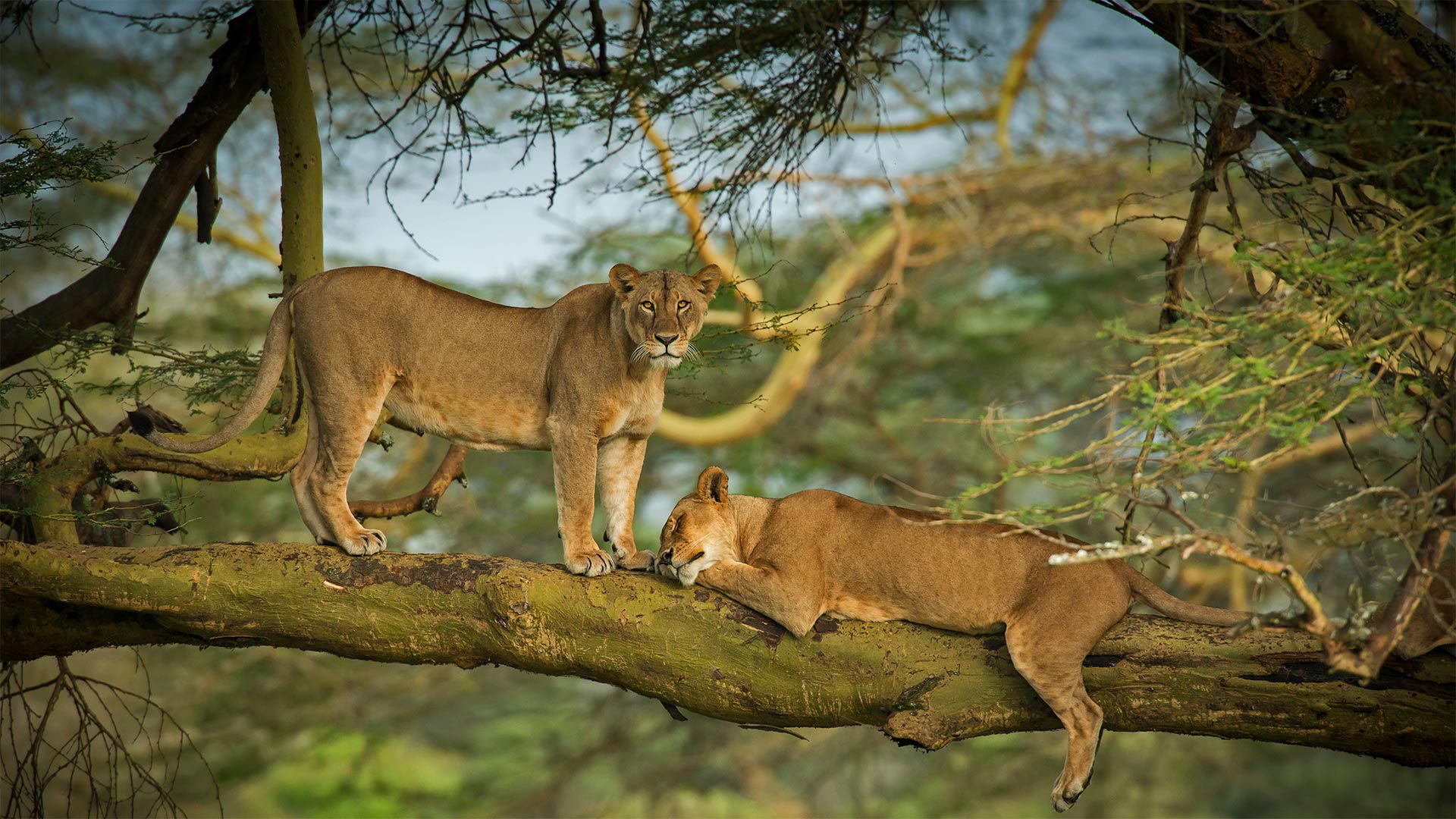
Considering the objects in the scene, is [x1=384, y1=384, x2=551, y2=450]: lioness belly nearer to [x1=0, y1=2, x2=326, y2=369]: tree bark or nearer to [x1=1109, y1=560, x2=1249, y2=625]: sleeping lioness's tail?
[x1=0, y1=2, x2=326, y2=369]: tree bark

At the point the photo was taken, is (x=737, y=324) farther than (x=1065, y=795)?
Yes

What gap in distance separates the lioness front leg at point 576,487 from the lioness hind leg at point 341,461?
0.67 meters

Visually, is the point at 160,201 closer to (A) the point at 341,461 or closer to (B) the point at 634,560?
(A) the point at 341,461

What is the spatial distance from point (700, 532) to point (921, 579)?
0.79 meters

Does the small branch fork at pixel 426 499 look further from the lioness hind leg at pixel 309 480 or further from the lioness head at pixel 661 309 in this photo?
the lioness head at pixel 661 309

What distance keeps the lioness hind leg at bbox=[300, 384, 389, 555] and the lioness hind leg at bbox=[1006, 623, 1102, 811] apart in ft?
7.77

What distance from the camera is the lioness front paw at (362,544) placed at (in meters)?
4.46

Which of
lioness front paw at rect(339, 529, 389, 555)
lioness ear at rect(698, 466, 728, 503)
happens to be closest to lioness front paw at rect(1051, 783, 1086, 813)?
lioness ear at rect(698, 466, 728, 503)

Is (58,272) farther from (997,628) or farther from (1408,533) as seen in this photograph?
(1408,533)

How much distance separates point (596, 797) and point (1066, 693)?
37.6 feet

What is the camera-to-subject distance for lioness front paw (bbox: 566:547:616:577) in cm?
430

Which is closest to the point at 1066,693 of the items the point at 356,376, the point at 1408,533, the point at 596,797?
the point at 1408,533

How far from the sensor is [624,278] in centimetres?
431

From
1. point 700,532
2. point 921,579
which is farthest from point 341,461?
point 921,579
